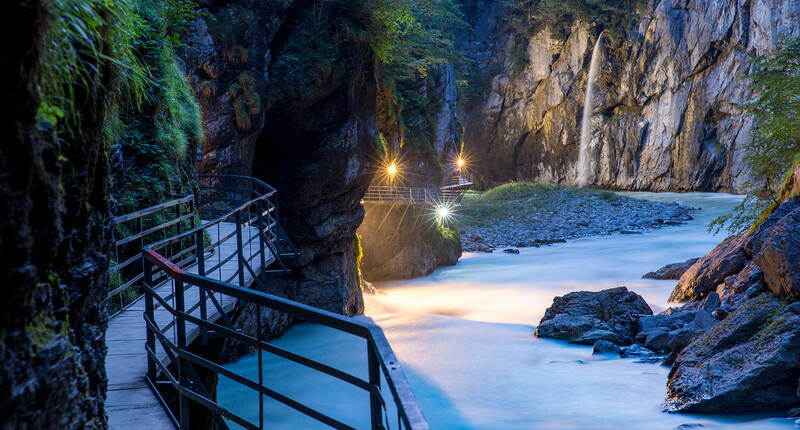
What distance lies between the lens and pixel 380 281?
2412 centimetres

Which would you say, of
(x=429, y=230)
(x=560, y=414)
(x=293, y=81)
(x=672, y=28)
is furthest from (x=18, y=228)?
(x=672, y=28)

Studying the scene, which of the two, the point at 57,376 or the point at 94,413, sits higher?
the point at 57,376

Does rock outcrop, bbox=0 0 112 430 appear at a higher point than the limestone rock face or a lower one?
lower

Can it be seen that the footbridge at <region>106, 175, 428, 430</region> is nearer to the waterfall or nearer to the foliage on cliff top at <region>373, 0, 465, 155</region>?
the foliage on cliff top at <region>373, 0, 465, 155</region>

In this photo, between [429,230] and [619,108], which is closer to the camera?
[429,230]

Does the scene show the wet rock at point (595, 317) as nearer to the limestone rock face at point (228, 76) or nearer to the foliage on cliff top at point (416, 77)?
the limestone rock face at point (228, 76)

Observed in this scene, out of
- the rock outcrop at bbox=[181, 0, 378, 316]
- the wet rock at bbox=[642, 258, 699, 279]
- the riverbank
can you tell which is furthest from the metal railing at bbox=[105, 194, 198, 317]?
the riverbank

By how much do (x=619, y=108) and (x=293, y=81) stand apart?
1556 inches

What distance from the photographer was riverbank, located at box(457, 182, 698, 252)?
34406 millimetres

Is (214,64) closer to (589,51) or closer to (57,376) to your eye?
(57,376)

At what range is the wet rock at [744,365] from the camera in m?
7.62

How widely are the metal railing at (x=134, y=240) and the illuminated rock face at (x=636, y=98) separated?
33815 millimetres

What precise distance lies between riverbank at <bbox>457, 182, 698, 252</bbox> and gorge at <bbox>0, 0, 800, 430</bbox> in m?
0.29

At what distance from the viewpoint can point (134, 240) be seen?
7.79 metres
